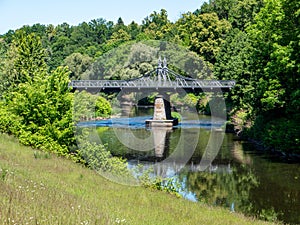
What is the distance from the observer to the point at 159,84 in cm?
6384

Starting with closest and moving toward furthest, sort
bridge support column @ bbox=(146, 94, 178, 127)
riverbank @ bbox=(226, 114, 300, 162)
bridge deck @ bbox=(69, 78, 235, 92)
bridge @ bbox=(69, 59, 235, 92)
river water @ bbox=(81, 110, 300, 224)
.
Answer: river water @ bbox=(81, 110, 300, 224)
riverbank @ bbox=(226, 114, 300, 162)
bridge support column @ bbox=(146, 94, 178, 127)
bridge deck @ bbox=(69, 78, 235, 92)
bridge @ bbox=(69, 59, 235, 92)

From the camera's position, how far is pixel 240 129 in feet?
150

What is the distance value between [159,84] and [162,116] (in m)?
6.89

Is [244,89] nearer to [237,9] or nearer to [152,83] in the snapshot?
[152,83]

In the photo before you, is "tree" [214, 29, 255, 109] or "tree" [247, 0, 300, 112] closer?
"tree" [247, 0, 300, 112]

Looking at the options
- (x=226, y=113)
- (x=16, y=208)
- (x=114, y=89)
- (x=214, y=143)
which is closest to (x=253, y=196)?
(x=16, y=208)

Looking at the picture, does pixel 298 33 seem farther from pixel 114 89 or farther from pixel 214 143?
pixel 114 89

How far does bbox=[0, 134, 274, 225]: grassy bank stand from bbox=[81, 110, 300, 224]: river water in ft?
16.2

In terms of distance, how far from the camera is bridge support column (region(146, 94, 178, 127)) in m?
57.5

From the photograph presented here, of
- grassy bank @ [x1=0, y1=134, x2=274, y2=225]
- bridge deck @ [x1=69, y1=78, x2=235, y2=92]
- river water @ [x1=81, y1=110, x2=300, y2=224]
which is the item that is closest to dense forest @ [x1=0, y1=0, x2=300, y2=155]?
bridge deck @ [x1=69, y1=78, x2=235, y2=92]

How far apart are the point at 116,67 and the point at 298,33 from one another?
53.5 metres

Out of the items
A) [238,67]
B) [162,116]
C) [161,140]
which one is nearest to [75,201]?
[161,140]

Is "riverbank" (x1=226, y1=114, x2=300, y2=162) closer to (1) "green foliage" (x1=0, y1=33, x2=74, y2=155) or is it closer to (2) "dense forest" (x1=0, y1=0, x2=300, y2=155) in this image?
(2) "dense forest" (x1=0, y1=0, x2=300, y2=155)

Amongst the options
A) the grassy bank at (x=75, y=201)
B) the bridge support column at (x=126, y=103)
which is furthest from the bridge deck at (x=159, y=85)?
the grassy bank at (x=75, y=201)
